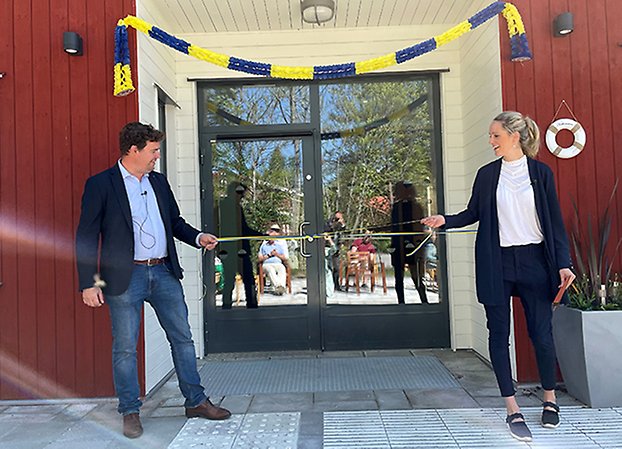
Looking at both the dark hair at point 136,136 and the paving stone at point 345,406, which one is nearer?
the dark hair at point 136,136

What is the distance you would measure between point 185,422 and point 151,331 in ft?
2.56

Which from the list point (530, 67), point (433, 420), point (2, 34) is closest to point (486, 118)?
Answer: point (530, 67)

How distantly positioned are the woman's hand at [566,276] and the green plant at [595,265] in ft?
1.94

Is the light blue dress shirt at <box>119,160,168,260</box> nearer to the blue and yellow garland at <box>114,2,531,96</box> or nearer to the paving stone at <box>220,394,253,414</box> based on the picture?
the blue and yellow garland at <box>114,2,531,96</box>

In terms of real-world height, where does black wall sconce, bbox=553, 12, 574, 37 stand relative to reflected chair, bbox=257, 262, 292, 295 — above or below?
above

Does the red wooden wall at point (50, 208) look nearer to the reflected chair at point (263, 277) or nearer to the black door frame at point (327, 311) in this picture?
the black door frame at point (327, 311)

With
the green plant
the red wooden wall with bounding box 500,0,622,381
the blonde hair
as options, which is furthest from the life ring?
the blonde hair

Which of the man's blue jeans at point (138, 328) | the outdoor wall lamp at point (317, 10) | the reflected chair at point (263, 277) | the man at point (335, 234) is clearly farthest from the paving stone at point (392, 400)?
the outdoor wall lamp at point (317, 10)

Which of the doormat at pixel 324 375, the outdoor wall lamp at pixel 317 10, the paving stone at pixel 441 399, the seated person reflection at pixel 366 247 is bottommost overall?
the paving stone at pixel 441 399

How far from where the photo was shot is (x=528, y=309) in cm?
240

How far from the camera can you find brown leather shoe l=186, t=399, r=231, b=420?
2607 millimetres

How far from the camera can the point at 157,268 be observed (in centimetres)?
255

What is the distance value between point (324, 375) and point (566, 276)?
68.9 inches

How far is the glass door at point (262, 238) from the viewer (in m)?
4.07
